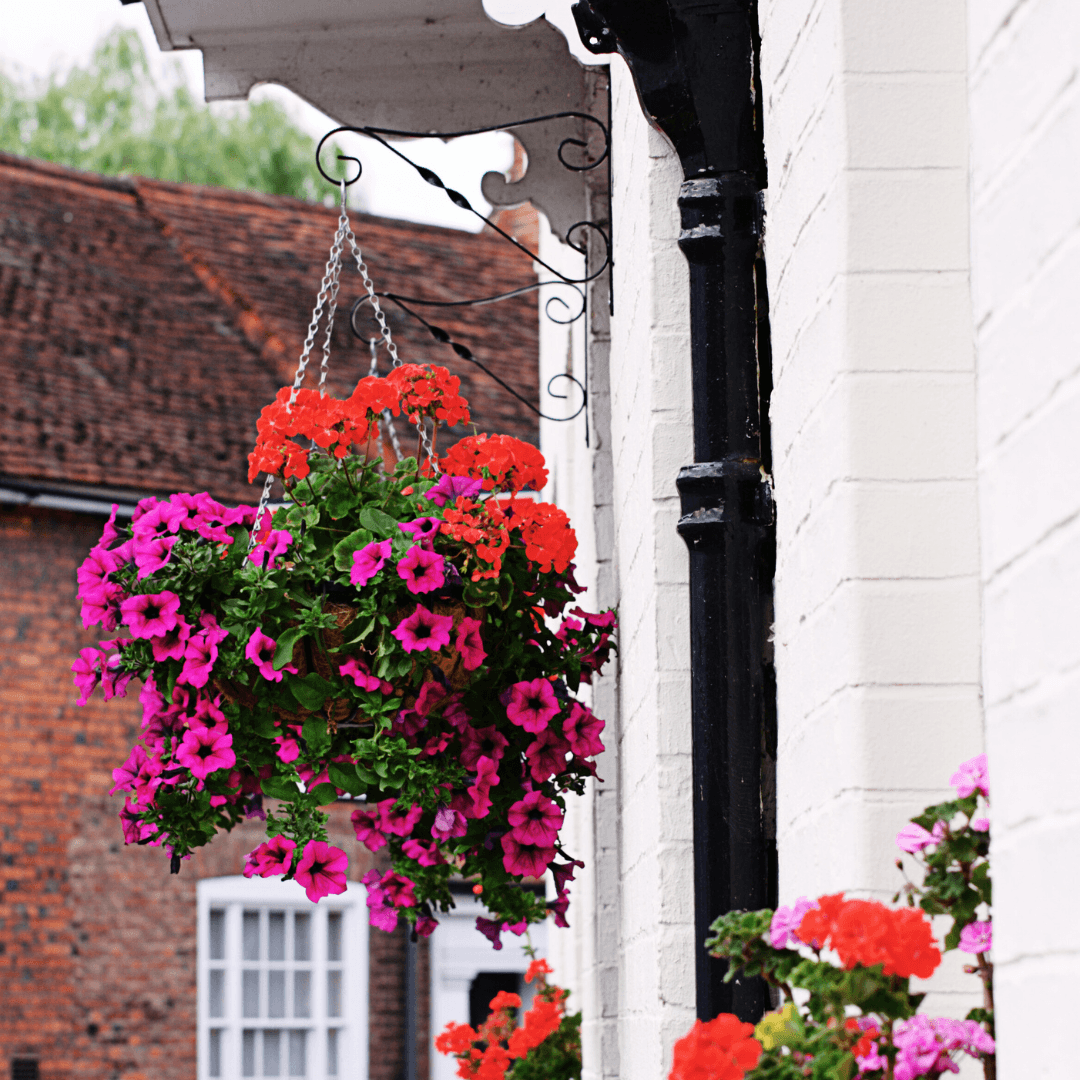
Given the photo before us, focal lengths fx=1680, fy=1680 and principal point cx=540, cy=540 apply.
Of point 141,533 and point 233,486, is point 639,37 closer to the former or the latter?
point 141,533

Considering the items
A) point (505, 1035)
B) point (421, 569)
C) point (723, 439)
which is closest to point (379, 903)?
point (421, 569)

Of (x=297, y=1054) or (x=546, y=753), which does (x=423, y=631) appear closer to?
(x=546, y=753)

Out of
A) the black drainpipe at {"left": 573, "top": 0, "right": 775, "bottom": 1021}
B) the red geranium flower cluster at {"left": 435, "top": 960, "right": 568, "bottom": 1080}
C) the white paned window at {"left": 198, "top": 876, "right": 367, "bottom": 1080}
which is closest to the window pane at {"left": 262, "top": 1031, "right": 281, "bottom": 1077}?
the white paned window at {"left": 198, "top": 876, "right": 367, "bottom": 1080}

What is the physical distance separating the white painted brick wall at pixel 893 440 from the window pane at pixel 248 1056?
1241 cm

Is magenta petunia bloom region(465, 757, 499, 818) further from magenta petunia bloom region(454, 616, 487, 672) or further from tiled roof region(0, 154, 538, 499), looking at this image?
tiled roof region(0, 154, 538, 499)

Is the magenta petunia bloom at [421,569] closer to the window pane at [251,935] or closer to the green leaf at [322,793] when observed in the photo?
the green leaf at [322,793]

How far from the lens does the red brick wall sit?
12375mm

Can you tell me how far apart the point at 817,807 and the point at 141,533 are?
5.62 feet

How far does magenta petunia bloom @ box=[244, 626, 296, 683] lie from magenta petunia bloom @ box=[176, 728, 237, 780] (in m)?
0.15

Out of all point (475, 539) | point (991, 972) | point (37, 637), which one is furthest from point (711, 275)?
point (37, 637)

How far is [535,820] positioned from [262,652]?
63 cm

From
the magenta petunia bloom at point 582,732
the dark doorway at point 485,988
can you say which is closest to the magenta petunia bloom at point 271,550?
the magenta petunia bloom at point 582,732

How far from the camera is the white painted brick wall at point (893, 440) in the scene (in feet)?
5.50

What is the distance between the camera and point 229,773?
3.19 metres
